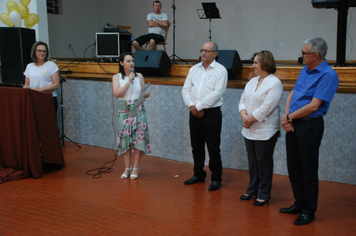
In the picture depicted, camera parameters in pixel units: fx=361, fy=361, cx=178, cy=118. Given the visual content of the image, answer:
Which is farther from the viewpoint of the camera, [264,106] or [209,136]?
[209,136]

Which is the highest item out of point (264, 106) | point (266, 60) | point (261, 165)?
point (266, 60)

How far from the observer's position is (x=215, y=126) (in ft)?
12.2

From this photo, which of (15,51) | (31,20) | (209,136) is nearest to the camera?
(209,136)

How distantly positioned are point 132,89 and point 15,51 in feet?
9.58

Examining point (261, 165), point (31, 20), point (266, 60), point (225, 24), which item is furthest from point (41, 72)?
point (225, 24)

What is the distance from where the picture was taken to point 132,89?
4.00 metres

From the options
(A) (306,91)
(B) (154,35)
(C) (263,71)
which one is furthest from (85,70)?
(A) (306,91)

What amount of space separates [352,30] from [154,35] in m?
4.52

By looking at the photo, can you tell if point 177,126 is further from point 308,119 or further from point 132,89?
point 308,119

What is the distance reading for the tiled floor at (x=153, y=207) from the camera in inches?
112

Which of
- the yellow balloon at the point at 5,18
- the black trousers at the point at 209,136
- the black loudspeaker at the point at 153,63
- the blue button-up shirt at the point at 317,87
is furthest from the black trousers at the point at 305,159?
the yellow balloon at the point at 5,18

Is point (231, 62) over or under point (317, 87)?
over

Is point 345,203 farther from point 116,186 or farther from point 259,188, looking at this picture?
point 116,186

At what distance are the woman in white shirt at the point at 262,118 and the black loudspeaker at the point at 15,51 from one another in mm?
4063
